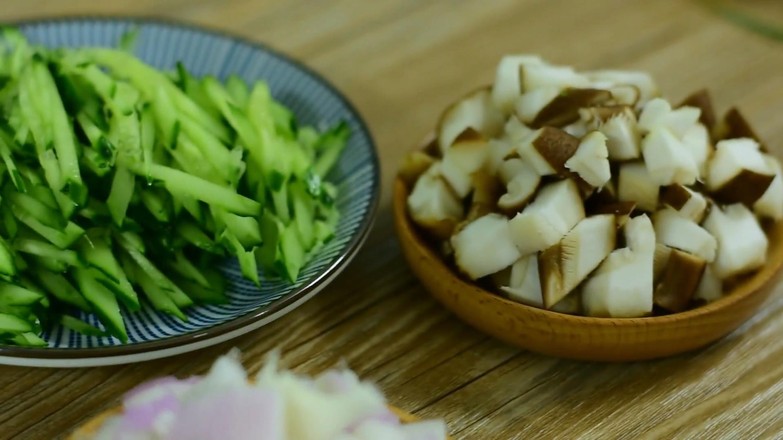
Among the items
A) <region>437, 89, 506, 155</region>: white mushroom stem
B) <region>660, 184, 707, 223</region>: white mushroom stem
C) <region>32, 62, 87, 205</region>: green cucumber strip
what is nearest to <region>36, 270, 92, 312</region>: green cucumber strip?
<region>32, 62, 87, 205</region>: green cucumber strip

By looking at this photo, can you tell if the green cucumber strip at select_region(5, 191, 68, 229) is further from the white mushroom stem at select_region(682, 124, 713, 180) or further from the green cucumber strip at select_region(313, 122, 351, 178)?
the white mushroom stem at select_region(682, 124, 713, 180)

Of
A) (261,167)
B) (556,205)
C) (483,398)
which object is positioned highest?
(261,167)

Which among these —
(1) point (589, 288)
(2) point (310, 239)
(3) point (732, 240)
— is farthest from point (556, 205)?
(2) point (310, 239)

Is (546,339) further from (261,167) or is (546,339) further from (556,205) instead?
(261,167)

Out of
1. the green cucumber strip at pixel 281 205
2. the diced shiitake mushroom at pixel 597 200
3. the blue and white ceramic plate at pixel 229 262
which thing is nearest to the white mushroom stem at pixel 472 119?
the diced shiitake mushroom at pixel 597 200

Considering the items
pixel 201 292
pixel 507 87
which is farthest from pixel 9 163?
pixel 507 87

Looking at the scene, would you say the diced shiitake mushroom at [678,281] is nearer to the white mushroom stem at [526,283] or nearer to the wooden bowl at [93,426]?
the white mushroom stem at [526,283]
